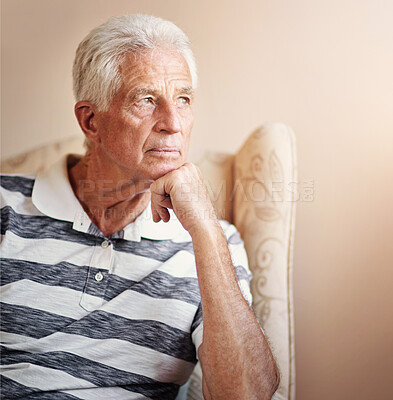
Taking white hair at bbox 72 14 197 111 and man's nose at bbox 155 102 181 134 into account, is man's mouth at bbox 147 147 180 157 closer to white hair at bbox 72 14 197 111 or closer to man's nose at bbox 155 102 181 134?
man's nose at bbox 155 102 181 134

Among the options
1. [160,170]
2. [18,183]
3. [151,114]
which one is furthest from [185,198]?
[18,183]

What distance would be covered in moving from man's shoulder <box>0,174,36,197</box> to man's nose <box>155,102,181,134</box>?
1.46ft

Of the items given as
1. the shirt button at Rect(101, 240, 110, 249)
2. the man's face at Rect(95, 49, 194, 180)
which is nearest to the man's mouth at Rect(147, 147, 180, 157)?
the man's face at Rect(95, 49, 194, 180)

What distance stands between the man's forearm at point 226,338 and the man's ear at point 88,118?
452 mm

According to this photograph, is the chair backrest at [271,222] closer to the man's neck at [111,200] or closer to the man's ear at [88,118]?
the man's neck at [111,200]

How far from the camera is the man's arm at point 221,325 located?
40.1 inches

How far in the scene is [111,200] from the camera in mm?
1315

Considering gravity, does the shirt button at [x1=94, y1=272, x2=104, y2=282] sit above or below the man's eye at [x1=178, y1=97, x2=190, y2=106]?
below

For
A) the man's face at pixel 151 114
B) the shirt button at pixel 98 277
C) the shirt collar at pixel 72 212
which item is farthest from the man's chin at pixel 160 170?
the shirt button at pixel 98 277

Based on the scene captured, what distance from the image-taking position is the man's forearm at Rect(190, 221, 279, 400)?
1.02m

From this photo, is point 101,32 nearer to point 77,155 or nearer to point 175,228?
point 77,155

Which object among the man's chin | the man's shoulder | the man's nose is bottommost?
the man's shoulder

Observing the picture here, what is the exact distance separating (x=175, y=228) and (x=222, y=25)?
73 centimetres

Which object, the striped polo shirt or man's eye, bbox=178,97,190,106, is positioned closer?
the striped polo shirt
